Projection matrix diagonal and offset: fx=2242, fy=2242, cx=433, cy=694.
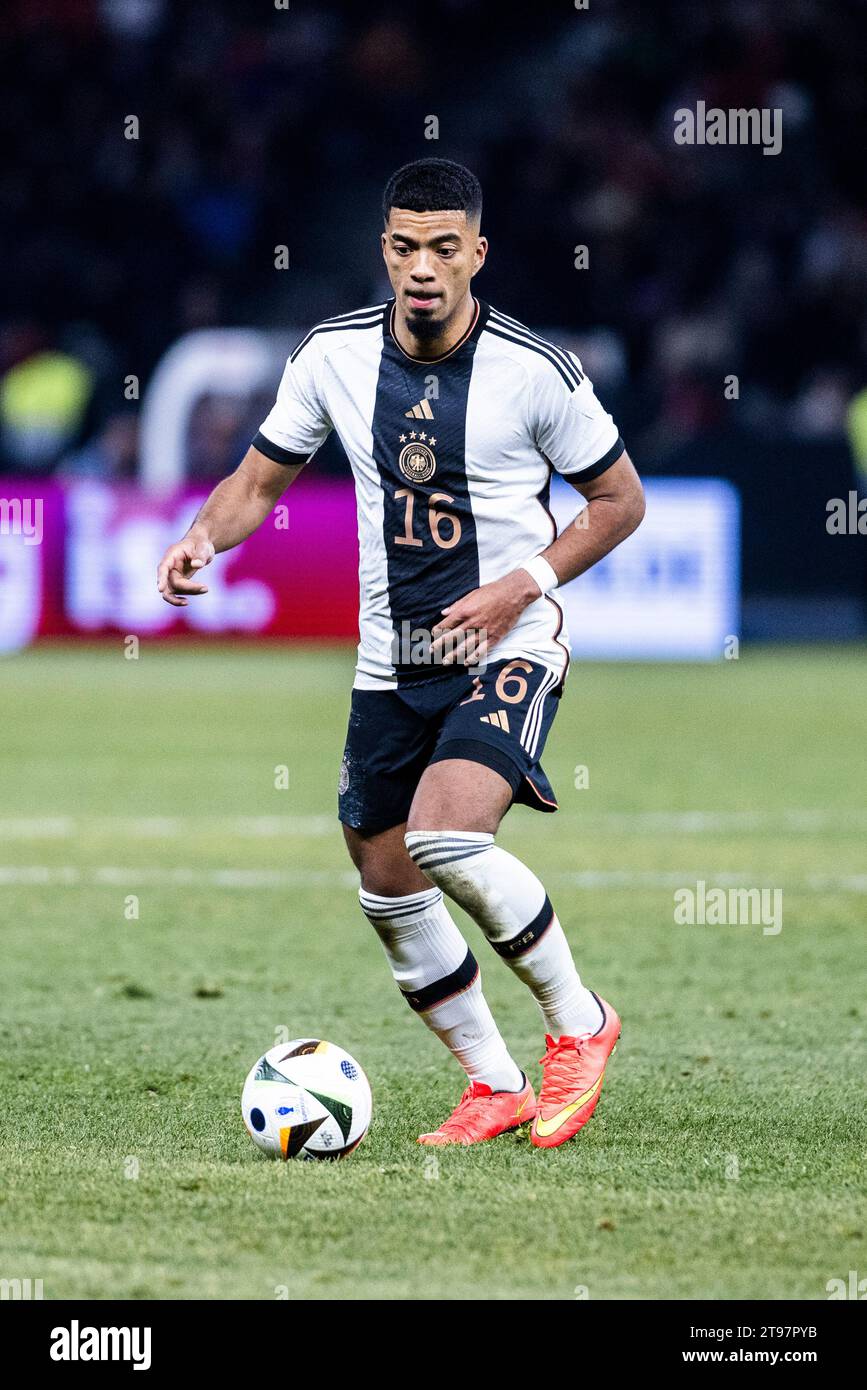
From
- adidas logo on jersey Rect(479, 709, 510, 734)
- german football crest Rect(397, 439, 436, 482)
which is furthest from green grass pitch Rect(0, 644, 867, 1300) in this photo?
german football crest Rect(397, 439, 436, 482)

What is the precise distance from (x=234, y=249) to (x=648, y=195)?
165 inches

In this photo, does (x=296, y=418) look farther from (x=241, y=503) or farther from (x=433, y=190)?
(x=433, y=190)

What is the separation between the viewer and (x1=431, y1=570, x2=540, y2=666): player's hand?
4852mm

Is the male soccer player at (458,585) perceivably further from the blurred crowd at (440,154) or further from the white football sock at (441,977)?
the blurred crowd at (440,154)

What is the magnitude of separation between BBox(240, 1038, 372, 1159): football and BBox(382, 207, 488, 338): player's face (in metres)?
1.66

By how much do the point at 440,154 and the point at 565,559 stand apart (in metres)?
18.0

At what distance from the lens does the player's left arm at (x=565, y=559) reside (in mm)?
4859

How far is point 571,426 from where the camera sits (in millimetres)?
4965

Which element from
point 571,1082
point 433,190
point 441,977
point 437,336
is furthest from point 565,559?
point 571,1082

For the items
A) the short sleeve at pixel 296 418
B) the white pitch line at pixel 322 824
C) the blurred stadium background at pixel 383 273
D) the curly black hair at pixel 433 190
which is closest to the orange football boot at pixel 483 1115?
the short sleeve at pixel 296 418

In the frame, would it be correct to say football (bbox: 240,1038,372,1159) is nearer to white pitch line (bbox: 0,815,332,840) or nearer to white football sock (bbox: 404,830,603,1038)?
white football sock (bbox: 404,830,603,1038)

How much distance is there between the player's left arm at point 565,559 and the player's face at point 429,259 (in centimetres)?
50
